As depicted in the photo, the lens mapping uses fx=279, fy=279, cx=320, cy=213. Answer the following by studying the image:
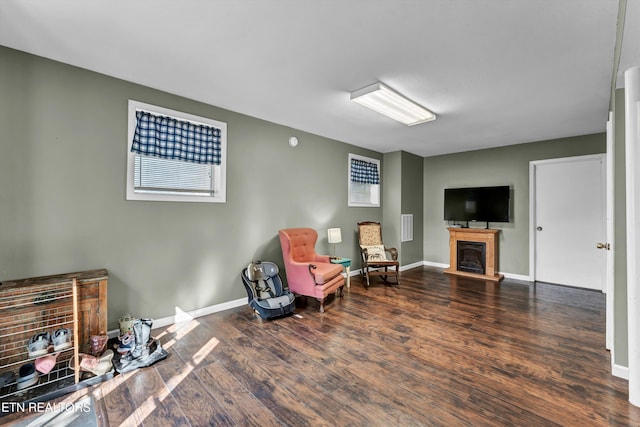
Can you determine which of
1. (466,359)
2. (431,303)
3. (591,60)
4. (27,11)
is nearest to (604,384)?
(466,359)

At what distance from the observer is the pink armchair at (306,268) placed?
138 inches

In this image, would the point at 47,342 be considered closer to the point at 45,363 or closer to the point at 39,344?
the point at 39,344

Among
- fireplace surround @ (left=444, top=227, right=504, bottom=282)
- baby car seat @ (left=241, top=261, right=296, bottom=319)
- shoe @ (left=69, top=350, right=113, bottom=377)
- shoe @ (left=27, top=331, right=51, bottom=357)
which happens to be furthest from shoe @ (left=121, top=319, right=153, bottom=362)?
fireplace surround @ (left=444, top=227, right=504, bottom=282)

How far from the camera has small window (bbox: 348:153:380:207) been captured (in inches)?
211

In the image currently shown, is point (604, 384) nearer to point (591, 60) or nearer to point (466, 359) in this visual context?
point (466, 359)

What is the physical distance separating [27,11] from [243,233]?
2.60 meters

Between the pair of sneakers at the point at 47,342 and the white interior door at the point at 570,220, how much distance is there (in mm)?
6430

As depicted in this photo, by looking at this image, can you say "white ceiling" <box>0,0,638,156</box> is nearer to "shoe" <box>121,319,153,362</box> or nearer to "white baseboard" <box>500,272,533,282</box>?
"shoe" <box>121,319,153,362</box>

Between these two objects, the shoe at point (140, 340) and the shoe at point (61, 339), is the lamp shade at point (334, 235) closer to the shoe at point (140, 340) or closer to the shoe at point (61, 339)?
the shoe at point (140, 340)

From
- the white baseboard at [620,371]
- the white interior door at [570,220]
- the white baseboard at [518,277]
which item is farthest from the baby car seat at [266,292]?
the white interior door at [570,220]

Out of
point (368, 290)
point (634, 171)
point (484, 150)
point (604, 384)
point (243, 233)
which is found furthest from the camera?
point (484, 150)

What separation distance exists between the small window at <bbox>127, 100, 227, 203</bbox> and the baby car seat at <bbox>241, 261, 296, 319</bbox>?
3.21 feet

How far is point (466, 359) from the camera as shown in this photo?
2.35 meters

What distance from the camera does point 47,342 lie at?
2.05m
